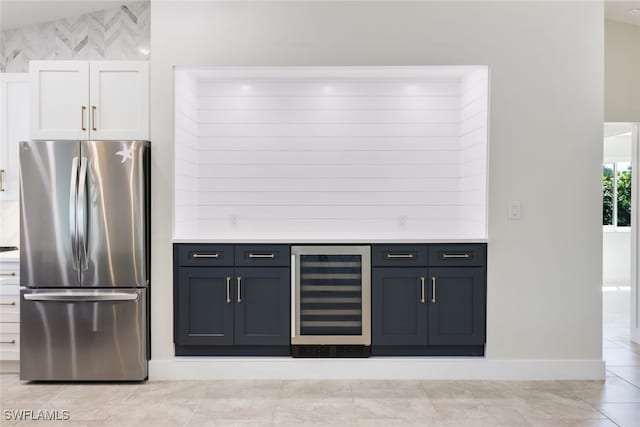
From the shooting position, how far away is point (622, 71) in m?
4.49

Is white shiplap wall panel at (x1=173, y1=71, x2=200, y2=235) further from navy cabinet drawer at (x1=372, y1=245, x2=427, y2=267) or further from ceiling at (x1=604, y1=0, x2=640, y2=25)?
ceiling at (x1=604, y1=0, x2=640, y2=25)

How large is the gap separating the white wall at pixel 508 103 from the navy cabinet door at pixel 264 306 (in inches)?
22.1

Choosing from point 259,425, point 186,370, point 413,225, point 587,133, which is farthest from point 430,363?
point 587,133

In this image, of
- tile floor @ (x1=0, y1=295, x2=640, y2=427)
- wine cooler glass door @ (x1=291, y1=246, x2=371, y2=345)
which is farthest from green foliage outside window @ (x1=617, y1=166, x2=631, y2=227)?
wine cooler glass door @ (x1=291, y1=246, x2=371, y2=345)

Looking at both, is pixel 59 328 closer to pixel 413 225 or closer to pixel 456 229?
pixel 413 225

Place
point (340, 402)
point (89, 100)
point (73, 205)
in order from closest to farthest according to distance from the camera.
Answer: point (340, 402) → point (73, 205) → point (89, 100)

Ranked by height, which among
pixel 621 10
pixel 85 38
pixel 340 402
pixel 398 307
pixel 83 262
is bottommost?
pixel 340 402

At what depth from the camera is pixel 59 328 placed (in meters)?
3.60

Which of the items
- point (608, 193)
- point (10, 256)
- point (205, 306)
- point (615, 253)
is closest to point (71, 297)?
point (10, 256)

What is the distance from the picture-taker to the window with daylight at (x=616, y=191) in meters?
8.60

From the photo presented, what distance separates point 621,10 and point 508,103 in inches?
58.2

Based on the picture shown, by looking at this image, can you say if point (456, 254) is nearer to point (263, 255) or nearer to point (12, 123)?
point (263, 255)

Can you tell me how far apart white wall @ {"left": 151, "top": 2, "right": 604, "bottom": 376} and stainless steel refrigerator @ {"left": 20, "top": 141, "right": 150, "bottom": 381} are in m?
0.19

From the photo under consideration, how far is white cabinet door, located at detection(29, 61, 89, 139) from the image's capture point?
3701 mm
